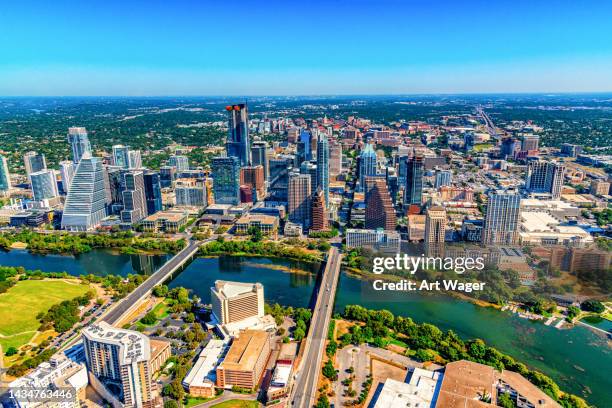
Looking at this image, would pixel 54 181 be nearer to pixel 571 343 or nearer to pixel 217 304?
pixel 217 304

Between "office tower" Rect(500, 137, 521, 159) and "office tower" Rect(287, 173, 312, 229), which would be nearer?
"office tower" Rect(287, 173, 312, 229)

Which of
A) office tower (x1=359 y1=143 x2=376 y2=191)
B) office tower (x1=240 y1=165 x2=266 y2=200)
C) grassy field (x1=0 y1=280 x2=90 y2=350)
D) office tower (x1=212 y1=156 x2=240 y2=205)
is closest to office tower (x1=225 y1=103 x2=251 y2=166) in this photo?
office tower (x1=240 y1=165 x2=266 y2=200)

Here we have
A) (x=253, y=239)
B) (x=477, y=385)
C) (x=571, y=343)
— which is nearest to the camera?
(x=477, y=385)

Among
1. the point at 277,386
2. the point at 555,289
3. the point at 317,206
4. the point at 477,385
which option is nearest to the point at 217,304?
the point at 277,386

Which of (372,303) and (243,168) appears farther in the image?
(243,168)

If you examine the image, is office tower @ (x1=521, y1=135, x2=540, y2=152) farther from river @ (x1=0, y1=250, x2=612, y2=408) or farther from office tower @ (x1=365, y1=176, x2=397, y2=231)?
river @ (x1=0, y1=250, x2=612, y2=408)

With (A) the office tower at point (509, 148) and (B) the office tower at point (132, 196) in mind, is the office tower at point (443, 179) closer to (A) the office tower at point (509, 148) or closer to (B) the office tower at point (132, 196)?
(A) the office tower at point (509, 148)
